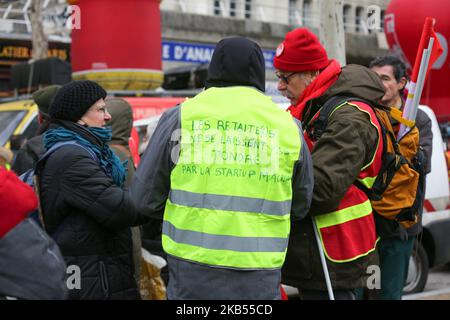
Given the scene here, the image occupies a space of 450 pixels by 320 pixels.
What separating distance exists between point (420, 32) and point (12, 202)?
13039 mm

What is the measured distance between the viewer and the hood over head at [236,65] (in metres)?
3.12

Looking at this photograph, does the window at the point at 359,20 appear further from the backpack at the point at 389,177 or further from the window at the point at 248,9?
the backpack at the point at 389,177

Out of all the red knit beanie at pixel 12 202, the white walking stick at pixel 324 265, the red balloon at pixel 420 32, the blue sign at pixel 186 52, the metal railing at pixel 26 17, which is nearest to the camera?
the red knit beanie at pixel 12 202

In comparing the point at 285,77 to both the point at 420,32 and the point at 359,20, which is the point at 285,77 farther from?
the point at 359,20

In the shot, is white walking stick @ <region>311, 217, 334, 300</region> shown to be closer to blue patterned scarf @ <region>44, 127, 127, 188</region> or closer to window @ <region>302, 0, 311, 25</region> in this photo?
blue patterned scarf @ <region>44, 127, 127, 188</region>

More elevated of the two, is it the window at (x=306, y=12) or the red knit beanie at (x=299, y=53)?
the red knit beanie at (x=299, y=53)

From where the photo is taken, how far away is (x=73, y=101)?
4066 mm

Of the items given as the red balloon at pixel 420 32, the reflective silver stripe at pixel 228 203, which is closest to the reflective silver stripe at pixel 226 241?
the reflective silver stripe at pixel 228 203

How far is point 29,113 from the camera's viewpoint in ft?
27.7

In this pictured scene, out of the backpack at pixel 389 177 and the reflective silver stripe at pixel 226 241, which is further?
the backpack at pixel 389 177

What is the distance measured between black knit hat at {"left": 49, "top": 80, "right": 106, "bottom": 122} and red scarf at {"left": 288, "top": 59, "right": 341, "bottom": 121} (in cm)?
109

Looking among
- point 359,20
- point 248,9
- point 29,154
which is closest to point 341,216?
point 29,154

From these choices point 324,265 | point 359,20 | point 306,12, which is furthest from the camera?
point 306,12
